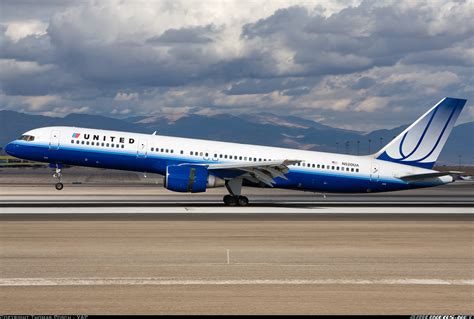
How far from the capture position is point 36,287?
634 inches

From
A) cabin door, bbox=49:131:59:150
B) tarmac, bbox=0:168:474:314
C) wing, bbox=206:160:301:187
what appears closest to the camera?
tarmac, bbox=0:168:474:314

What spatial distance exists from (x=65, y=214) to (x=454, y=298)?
24.6 meters

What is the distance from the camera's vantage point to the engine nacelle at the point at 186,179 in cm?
4294

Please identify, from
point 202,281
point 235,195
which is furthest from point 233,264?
point 235,195

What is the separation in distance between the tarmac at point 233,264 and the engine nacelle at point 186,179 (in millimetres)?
7186

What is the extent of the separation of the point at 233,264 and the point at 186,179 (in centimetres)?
2346

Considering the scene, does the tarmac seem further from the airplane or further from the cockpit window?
the cockpit window

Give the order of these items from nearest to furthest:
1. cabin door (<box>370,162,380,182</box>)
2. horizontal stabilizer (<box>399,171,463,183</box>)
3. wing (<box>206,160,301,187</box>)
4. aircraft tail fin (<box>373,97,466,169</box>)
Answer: wing (<box>206,160,301,187</box>)
horizontal stabilizer (<box>399,171,463,183</box>)
cabin door (<box>370,162,380,182</box>)
aircraft tail fin (<box>373,97,466,169</box>)

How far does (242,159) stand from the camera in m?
46.4

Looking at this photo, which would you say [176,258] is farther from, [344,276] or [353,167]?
[353,167]

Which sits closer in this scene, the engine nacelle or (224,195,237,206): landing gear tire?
the engine nacelle

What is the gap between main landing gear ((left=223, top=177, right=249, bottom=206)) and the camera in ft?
148

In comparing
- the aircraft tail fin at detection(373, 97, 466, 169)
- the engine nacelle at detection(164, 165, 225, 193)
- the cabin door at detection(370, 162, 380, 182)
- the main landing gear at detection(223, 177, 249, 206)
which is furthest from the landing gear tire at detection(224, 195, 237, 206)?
the aircraft tail fin at detection(373, 97, 466, 169)

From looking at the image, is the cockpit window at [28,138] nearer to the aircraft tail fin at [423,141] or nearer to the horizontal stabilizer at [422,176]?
the aircraft tail fin at [423,141]
